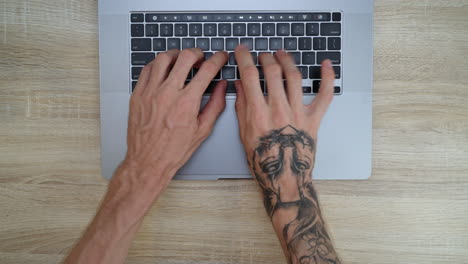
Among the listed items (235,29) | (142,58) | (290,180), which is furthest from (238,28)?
(290,180)

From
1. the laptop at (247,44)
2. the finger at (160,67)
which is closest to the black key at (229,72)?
the laptop at (247,44)

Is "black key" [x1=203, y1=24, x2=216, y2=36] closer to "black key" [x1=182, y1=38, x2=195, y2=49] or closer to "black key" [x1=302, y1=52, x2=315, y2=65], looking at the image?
"black key" [x1=182, y1=38, x2=195, y2=49]

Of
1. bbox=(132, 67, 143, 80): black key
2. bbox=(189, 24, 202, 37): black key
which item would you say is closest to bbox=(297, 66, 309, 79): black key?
bbox=(189, 24, 202, 37): black key

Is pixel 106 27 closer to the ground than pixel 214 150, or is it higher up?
higher up

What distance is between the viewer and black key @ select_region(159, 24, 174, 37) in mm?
782

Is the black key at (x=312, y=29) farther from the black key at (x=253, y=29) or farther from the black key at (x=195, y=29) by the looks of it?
the black key at (x=195, y=29)

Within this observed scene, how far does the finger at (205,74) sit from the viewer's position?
752 millimetres

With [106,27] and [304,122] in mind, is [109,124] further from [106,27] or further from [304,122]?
[304,122]

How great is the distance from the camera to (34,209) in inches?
33.7

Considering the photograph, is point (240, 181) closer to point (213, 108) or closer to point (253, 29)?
point (213, 108)

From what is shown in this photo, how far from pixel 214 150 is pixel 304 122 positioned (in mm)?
195

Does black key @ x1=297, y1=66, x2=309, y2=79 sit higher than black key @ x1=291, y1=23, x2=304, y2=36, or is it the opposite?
black key @ x1=291, y1=23, x2=304, y2=36

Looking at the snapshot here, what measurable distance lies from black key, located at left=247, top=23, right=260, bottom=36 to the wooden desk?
0.85 feet

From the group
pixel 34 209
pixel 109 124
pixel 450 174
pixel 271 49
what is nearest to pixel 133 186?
pixel 109 124
